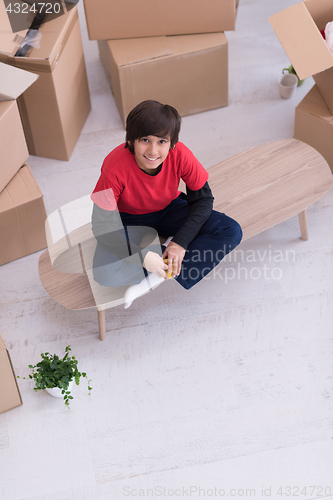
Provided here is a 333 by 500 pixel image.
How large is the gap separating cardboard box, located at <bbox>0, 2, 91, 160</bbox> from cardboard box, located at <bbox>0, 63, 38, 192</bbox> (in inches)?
8.2

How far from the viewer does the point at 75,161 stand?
2312mm

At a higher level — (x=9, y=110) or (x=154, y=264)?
(x=9, y=110)

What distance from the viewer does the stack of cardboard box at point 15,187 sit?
177 centimetres

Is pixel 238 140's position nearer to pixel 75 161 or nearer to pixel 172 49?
pixel 172 49

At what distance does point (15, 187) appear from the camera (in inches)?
73.2

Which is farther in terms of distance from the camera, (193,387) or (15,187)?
(15,187)

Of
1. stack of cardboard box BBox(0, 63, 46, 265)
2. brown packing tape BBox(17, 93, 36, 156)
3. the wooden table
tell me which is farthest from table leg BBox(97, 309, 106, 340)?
brown packing tape BBox(17, 93, 36, 156)

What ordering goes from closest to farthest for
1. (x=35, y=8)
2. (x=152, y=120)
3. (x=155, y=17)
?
(x=152, y=120) < (x=35, y=8) < (x=155, y=17)

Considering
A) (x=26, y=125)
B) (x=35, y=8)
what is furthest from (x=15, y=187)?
(x=35, y=8)

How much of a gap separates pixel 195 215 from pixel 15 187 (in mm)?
709
